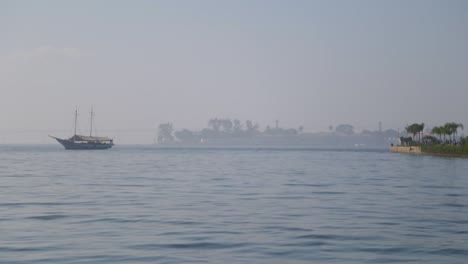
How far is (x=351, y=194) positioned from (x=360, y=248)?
17.2 meters

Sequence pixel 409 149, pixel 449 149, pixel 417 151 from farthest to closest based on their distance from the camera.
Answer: pixel 409 149 → pixel 417 151 → pixel 449 149

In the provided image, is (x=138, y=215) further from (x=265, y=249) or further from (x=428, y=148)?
(x=428, y=148)

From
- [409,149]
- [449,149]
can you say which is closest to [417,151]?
[409,149]

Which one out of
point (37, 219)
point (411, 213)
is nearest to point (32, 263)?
point (37, 219)

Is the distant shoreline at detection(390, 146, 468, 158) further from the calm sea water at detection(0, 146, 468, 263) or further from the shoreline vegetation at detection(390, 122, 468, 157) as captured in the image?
the calm sea water at detection(0, 146, 468, 263)

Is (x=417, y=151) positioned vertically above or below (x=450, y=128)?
below

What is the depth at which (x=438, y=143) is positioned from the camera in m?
154

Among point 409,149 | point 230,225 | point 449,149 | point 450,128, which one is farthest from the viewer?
point 450,128

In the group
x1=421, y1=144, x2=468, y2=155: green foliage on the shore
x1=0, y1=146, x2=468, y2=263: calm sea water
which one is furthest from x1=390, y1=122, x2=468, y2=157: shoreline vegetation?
x1=0, y1=146, x2=468, y2=263: calm sea water

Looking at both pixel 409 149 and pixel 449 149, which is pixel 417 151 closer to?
pixel 409 149

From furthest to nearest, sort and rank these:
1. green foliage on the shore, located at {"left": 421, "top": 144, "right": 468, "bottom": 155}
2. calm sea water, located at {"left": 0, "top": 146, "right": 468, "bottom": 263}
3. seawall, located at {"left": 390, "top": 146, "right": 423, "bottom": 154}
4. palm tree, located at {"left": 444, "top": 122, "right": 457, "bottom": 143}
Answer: palm tree, located at {"left": 444, "top": 122, "right": 457, "bottom": 143}, seawall, located at {"left": 390, "top": 146, "right": 423, "bottom": 154}, green foliage on the shore, located at {"left": 421, "top": 144, "right": 468, "bottom": 155}, calm sea water, located at {"left": 0, "top": 146, "right": 468, "bottom": 263}

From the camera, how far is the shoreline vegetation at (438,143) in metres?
114

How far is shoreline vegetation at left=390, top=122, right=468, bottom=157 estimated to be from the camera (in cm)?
11400

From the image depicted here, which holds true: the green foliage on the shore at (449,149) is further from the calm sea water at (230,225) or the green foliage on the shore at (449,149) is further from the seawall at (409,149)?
the calm sea water at (230,225)
